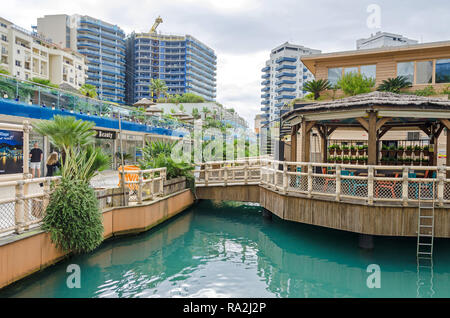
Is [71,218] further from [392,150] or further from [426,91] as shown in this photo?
[426,91]

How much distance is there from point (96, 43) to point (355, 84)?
110700 millimetres

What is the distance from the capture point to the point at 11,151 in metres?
11.2

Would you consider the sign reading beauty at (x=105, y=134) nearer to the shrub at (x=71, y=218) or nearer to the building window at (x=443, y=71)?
the shrub at (x=71, y=218)

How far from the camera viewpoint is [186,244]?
1090 cm

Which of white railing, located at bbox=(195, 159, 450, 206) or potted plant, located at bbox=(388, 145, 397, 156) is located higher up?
potted plant, located at bbox=(388, 145, 397, 156)

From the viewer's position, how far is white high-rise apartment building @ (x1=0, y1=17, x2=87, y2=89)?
5884 centimetres

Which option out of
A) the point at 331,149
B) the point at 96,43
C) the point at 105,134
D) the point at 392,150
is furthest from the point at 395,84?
the point at 96,43

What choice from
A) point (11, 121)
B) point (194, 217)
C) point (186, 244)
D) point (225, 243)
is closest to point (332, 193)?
point (225, 243)

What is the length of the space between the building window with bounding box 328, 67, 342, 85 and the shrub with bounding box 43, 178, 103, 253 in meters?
18.4

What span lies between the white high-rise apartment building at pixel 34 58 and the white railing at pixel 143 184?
49.6m

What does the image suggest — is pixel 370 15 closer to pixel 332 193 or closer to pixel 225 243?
pixel 332 193

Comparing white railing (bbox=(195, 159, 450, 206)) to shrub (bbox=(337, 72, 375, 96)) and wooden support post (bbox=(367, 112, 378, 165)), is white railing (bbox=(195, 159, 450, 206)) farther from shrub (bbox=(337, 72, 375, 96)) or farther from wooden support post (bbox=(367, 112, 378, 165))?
shrub (bbox=(337, 72, 375, 96))

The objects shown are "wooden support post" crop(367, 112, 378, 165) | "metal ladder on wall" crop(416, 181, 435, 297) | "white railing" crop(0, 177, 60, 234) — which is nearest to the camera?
"white railing" crop(0, 177, 60, 234)

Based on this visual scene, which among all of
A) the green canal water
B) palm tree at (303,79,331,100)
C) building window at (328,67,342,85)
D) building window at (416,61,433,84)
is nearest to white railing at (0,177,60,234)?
the green canal water
